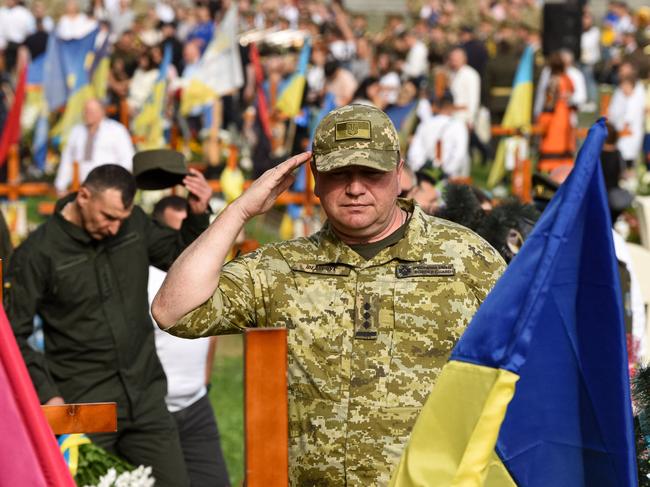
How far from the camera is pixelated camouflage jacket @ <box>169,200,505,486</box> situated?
450 centimetres

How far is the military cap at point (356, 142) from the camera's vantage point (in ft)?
14.9

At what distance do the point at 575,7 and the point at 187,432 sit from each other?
1840 centimetres

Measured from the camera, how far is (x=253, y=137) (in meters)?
23.6

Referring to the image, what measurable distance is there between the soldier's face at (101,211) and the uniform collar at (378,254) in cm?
274

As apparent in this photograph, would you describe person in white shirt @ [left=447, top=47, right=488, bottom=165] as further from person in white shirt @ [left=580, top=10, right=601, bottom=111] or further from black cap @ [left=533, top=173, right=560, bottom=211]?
black cap @ [left=533, top=173, right=560, bottom=211]

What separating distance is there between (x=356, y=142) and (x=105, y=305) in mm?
3197

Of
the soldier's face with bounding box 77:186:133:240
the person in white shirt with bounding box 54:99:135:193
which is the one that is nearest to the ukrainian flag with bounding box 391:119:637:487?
the soldier's face with bounding box 77:186:133:240

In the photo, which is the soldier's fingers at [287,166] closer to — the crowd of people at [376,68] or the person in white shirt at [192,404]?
the person in white shirt at [192,404]

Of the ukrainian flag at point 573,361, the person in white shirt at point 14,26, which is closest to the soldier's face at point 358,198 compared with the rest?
the ukrainian flag at point 573,361

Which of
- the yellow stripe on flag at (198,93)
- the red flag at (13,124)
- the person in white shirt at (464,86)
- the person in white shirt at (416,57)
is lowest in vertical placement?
the red flag at (13,124)

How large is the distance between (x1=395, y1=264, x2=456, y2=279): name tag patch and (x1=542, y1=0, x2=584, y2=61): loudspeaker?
802 inches

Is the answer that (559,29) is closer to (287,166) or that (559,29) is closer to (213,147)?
(213,147)

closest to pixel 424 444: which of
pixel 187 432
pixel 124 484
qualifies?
pixel 124 484

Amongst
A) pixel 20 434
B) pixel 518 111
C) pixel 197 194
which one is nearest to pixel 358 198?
pixel 20 434
